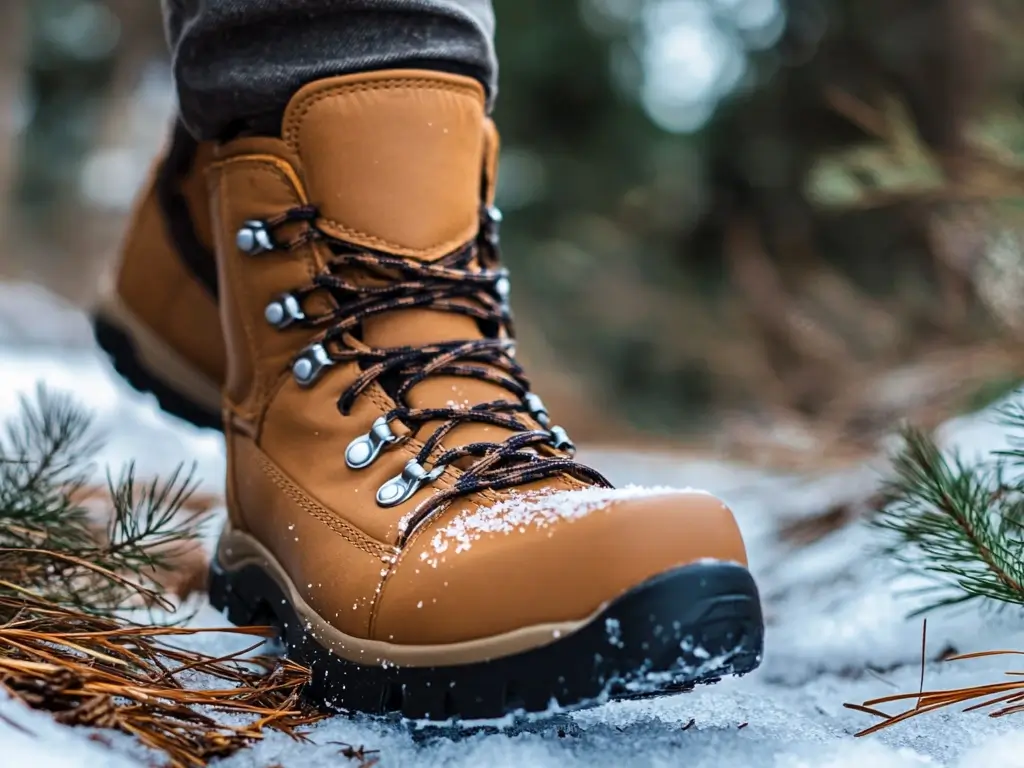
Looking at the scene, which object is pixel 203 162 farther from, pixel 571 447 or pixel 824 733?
pixel 824 733

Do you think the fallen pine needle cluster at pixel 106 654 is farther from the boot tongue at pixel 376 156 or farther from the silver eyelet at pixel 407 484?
the boot tongue at pixel 376 156

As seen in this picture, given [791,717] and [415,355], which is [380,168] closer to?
[415,355]

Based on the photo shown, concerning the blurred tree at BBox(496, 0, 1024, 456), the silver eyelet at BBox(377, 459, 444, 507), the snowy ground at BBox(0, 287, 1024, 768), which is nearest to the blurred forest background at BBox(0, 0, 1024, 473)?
the blurred tree at BBox(496, 0, 1024, 456)

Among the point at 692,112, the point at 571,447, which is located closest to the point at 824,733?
the point at 571,447

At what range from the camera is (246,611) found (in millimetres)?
803

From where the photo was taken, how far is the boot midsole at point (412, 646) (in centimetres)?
54

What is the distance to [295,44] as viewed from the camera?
2.53 feet

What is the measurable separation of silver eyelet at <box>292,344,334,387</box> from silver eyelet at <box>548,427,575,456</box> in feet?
0.59

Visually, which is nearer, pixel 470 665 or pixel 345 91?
pixel 470 665

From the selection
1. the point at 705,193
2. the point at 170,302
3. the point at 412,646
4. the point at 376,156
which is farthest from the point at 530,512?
the point at 705,193

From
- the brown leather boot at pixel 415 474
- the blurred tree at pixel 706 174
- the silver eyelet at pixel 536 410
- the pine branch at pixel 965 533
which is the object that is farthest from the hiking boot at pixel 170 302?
the blurred tree at pixel 706 174

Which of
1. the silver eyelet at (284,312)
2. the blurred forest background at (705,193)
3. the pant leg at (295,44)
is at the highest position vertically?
the blurred forest background at (705,193)

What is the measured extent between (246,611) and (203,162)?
1.37ft

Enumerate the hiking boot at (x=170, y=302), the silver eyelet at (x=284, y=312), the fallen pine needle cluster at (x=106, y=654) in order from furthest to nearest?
the hiking boot at (x=170, y=302) → the silver eyelet at (x=284, y=312) → the fallen pine needle cluster at (x=106, y=654)
